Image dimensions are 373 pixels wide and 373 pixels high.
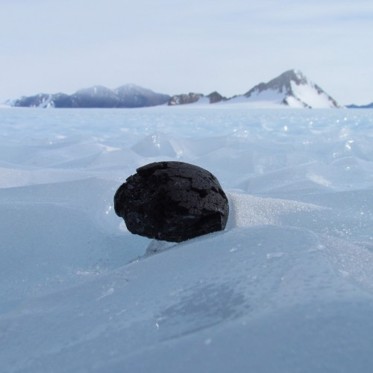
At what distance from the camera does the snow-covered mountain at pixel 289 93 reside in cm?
13912

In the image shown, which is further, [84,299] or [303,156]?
[303,156]

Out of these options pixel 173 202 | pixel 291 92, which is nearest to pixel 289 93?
pixel 291 92

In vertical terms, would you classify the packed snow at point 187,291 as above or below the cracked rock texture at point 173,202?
below

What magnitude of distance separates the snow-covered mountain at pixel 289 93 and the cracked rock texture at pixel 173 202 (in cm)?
12923

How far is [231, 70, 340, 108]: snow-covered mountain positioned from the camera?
139125mm

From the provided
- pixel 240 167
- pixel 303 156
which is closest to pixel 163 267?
pixel 240 167

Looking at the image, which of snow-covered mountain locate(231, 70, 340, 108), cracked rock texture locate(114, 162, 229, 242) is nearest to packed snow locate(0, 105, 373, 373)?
cracked rock texture locate(114, 162, 229, 242)

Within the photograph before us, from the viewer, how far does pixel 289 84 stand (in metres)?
154

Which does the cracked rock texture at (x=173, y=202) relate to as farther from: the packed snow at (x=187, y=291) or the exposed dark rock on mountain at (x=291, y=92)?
the exposed dark rock on mountain at (x=291, y=92)

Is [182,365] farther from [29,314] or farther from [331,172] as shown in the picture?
[331,172]

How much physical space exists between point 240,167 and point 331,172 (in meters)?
1.31

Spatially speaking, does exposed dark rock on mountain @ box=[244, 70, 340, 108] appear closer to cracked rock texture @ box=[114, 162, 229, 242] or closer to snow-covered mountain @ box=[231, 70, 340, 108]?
snow-covered mountain @ box=[231, 70, 340, 108]

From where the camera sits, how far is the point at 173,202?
2.57 meters

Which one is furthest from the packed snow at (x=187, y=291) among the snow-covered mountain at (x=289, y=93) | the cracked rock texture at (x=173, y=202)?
the snow-covered mountain at (x=289, y=93)
